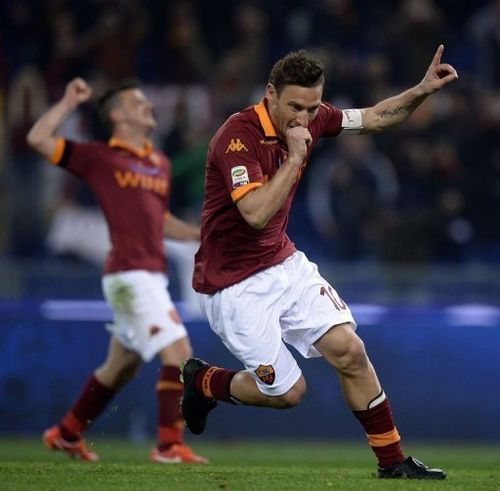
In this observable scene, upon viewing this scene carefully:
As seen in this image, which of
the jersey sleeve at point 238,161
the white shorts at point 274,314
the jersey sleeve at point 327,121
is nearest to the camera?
the jersey sleeve at point 238,161

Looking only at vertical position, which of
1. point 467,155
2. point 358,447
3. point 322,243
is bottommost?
point 358,447

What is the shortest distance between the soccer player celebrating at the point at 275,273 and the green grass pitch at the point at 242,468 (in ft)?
1.36

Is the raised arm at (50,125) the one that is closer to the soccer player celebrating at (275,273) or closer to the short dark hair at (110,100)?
the short dark hair at (110,100)

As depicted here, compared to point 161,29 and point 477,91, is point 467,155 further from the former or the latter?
point 161,29

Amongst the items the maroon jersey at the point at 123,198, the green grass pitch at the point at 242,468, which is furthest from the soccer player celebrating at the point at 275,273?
the maroon jersey at the point at 123,198

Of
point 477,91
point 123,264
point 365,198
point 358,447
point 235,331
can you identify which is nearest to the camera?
point 235,331

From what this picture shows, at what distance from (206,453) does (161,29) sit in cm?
611

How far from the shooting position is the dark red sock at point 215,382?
7656 millimetres

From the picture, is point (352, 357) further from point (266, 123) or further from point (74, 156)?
point (74, 156)

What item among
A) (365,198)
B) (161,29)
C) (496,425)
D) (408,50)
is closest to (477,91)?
(408,50)

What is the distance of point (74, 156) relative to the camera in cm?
948

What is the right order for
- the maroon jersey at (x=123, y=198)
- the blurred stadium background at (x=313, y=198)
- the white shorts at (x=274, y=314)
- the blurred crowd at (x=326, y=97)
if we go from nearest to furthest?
the white shorts at (x=274, y=314) → the maroon jersey at (x=123, y=198) → the blurred stadium background at (x=313, y=198) → the blurred crowd at (x=326, y=97)

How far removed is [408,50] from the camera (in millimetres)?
14891

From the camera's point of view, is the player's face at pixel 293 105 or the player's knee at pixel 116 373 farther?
the player's knee at pixel 116 373
